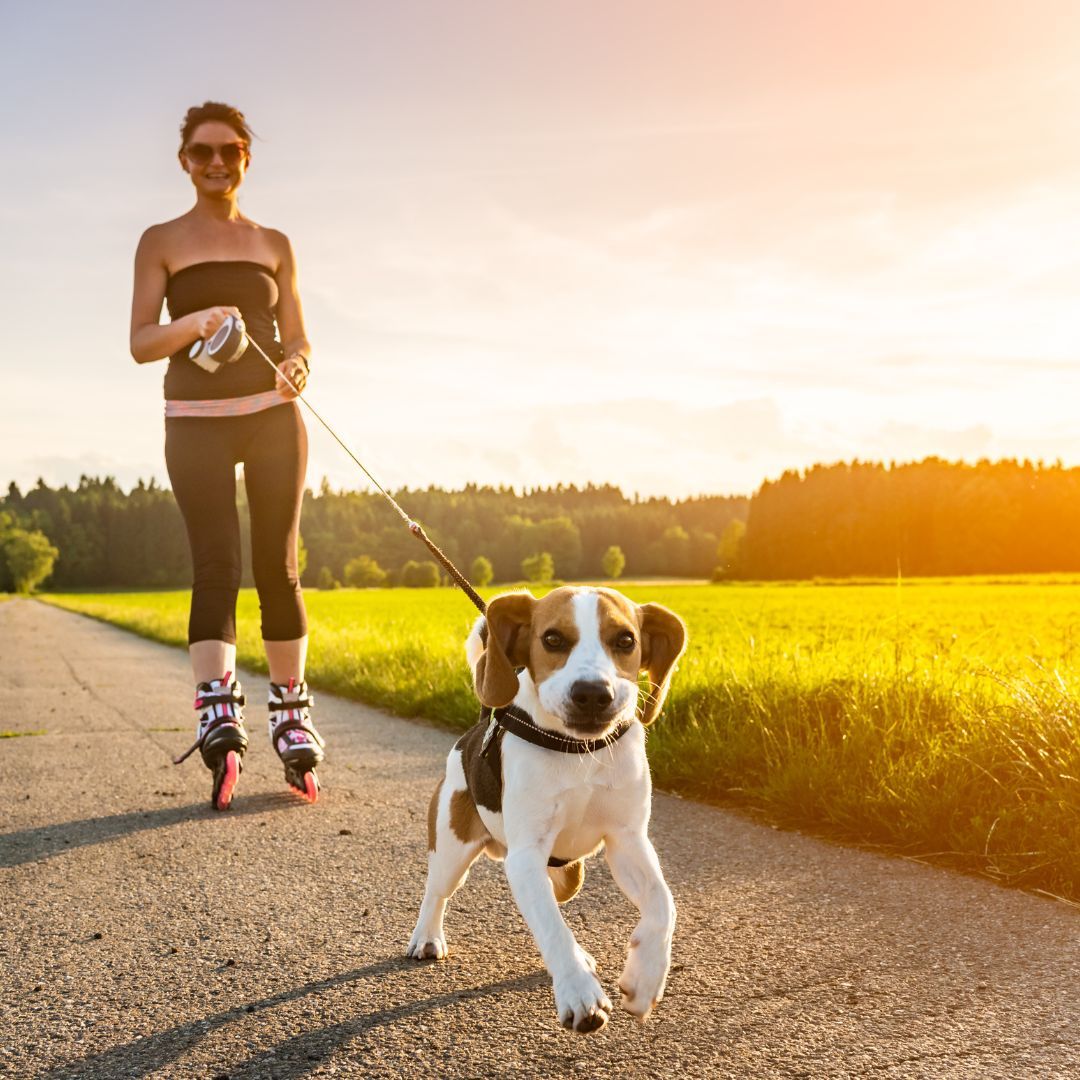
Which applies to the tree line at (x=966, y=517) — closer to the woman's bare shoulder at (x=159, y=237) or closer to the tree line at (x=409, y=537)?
the tree line at (x=409, y=537)

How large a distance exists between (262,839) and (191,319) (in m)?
2.26

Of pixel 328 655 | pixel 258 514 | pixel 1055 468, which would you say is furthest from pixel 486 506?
pixel 258 514

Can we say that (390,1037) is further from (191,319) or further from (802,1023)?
(191,319)

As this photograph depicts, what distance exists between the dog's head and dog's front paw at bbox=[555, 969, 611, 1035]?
1.74 ft

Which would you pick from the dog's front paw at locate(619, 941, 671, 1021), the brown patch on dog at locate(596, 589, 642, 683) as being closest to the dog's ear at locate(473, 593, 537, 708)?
the brown patch on dog at locate(596, 589, 642, 683)

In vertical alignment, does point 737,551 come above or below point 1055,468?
below

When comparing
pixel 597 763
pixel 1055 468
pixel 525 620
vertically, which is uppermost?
pixel 1055 468

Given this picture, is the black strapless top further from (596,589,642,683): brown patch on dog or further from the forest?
the forest

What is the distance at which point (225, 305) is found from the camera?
5.02 metres

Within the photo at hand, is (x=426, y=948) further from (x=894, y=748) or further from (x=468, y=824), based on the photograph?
(x=894, y=748)

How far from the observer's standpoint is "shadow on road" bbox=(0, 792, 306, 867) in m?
4.25

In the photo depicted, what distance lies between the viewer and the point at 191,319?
4.75 m

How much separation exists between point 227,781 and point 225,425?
1640mm

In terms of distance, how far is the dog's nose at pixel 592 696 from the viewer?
2451mm
